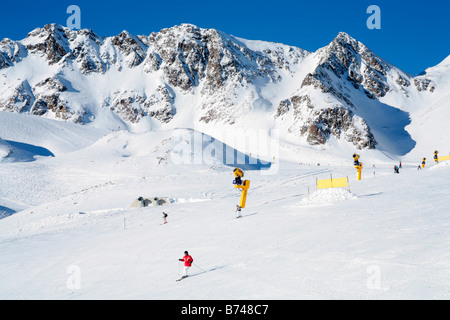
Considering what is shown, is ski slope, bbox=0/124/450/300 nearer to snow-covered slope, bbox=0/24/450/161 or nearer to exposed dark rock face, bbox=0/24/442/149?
snow-covered slope, bbox=0/24/450/161

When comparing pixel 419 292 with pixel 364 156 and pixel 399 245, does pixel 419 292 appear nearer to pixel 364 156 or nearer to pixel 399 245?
pixel 399 245

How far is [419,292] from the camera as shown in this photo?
7.17 meters

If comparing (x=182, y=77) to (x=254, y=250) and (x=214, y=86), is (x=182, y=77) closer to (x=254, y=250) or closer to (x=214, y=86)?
(x=214, y=86)

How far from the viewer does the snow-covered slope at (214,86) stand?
118625 mm

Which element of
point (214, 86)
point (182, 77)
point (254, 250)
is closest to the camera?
point (254, 250)

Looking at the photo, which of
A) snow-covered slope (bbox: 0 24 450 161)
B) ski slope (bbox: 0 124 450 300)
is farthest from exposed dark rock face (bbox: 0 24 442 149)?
ski slope (bbox: 0 124 450 300)

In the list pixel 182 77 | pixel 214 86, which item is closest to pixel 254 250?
pixel 214 86

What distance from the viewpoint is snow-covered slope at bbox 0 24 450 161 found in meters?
119

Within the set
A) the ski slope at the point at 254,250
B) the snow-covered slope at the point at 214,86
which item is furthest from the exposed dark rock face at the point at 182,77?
the ski slope at the point at 254,250

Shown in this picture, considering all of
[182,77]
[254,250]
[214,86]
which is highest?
[182,77]

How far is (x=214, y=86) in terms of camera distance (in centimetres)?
15800

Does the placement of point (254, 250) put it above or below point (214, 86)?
below

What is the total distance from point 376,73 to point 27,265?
555ft

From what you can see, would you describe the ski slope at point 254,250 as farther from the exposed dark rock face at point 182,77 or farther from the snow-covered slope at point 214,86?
the exposed dark rock face at point 182,77
